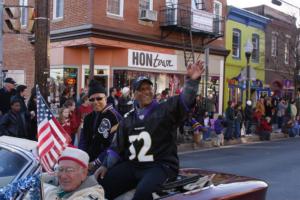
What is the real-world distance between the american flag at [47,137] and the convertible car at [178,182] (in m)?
0.11

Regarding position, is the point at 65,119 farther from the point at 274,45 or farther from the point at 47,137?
the point at 274,45

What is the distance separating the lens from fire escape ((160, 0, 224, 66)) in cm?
2259

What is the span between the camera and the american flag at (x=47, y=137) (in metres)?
4.36

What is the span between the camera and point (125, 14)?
68.6ft

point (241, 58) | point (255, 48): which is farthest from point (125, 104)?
point (255, 48)

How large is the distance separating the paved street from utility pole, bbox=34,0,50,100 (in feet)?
13.4

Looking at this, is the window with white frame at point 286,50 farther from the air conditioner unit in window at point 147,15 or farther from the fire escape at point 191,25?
the air conditioner unit in window at point 147,15

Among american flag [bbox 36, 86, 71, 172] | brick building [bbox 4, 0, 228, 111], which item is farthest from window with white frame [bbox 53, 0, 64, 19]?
american flag [bbox 36, 86, 71, 172]

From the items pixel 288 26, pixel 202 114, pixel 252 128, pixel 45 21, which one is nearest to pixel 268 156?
pixel 202 114

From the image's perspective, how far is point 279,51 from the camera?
32031 millimetres

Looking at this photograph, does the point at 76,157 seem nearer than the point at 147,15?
Yes

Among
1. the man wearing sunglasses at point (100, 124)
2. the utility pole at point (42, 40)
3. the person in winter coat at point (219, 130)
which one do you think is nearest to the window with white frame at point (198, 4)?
the person in winter coat at point (219, 130)

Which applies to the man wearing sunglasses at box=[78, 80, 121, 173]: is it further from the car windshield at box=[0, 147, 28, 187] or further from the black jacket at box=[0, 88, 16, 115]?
the black jacket at box=[0, 88, 16, 115]

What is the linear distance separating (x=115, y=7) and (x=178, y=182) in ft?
56.6
